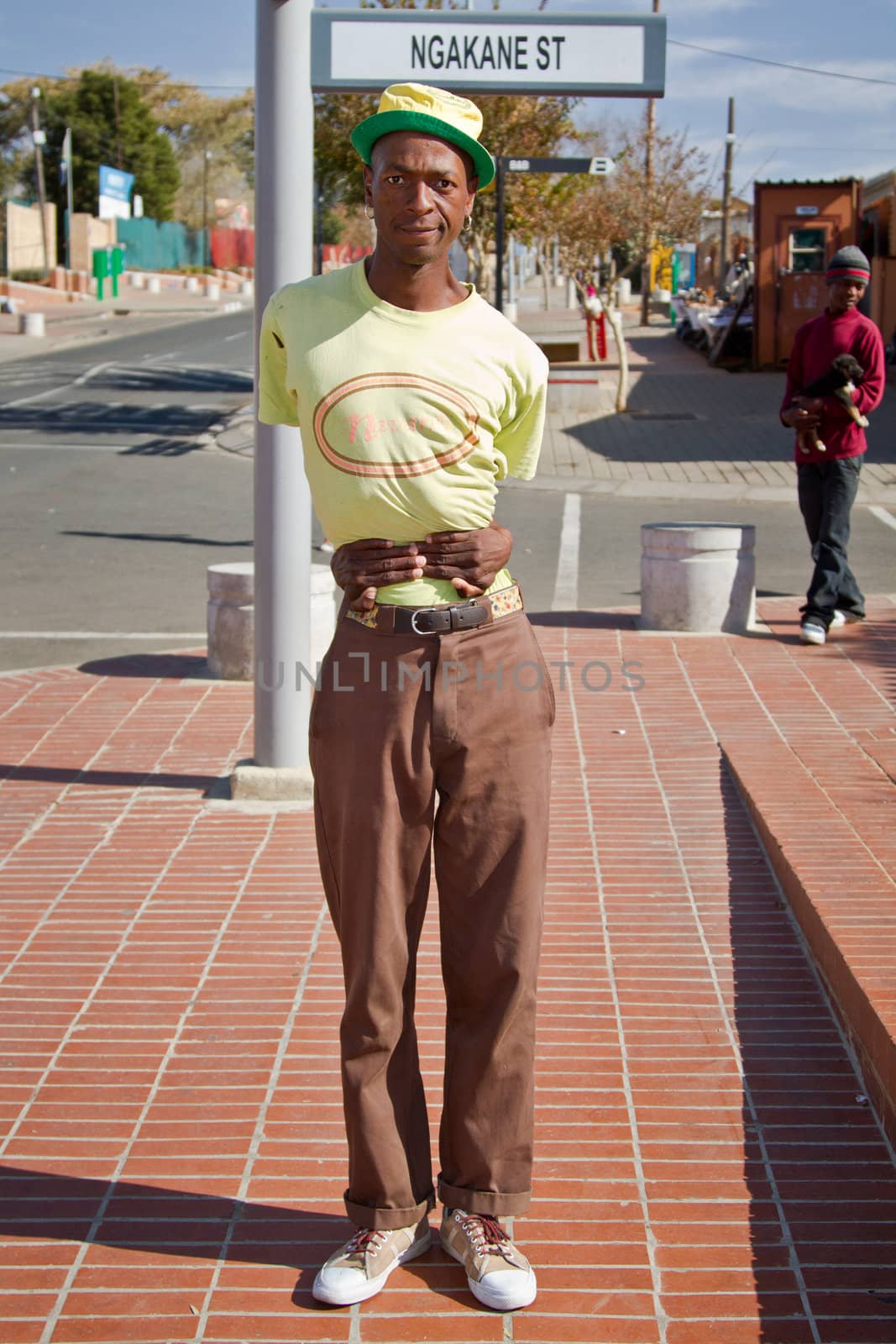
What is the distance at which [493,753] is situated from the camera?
2906 mm

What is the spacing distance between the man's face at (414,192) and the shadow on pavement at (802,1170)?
2.05 m

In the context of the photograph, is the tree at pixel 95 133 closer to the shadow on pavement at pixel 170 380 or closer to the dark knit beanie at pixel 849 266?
the shadow on pavement at pixel 170 380

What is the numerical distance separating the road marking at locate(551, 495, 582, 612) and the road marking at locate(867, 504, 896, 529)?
2.78 m

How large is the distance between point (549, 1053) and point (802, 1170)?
0.77 m

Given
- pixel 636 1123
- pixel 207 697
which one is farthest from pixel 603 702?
pixel 636 1123

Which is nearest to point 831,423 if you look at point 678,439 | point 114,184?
point 678,439

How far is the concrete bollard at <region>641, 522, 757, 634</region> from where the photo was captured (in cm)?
825

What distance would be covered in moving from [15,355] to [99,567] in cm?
2681

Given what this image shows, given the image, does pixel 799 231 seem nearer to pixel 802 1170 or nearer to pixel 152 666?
pixel 152 666

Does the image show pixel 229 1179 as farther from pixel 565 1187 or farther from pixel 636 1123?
pixel 636 1123

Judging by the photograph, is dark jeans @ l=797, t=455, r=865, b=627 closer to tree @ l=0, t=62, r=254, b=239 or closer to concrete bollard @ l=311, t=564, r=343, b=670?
concrete bollard @ l=311, t=564, r=343, b=670

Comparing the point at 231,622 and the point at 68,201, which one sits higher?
the point at 68,201

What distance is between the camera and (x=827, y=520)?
8.06 metres

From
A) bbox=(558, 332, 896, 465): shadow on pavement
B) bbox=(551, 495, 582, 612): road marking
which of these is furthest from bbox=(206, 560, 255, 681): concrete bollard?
bbox=(558, 332, 896, 465): shadow on pavement
